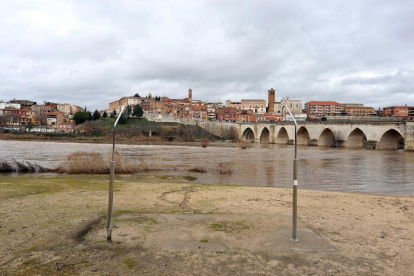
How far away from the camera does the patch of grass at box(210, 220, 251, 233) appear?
248 inches

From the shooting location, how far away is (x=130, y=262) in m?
4.59

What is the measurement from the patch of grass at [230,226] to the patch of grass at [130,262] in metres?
2.01

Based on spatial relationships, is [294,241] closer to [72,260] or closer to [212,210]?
[212,210]

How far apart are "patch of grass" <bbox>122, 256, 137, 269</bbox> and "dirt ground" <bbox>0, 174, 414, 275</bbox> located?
3cm

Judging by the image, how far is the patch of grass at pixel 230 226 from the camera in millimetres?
6305

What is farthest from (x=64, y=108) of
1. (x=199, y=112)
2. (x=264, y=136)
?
(x=264, y=136)

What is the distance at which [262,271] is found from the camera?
439 centimetres

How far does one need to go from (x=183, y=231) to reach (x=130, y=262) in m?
1.64

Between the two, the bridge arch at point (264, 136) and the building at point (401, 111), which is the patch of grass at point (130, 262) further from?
the building at point (401, 111)

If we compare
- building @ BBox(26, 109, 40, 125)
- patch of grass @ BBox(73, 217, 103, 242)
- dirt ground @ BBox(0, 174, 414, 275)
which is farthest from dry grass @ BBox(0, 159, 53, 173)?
building @ BBox(26, 109, 40, 125)

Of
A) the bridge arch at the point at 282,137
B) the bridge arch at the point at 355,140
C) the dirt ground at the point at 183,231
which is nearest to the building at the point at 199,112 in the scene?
the bridge arch at the point at 282,137

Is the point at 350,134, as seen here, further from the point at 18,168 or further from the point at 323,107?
the point at 323,107

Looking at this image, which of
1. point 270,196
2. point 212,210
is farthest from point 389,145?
point 212,210

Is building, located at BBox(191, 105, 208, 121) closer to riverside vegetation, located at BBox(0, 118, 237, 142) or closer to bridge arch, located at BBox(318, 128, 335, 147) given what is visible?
riverside vegetation, located at BBox(0, 118, 237, 142)
